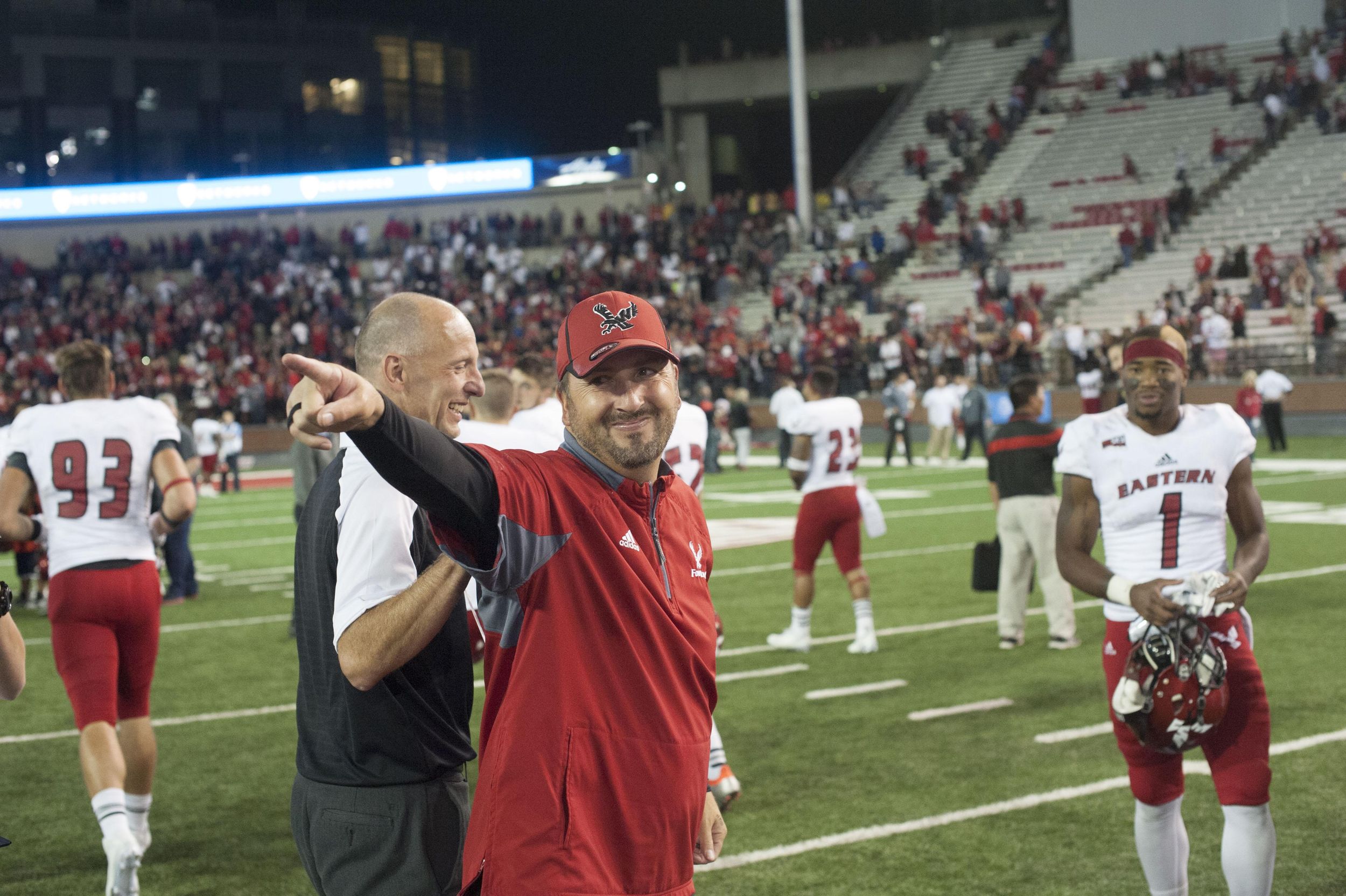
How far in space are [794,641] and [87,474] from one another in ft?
17.9

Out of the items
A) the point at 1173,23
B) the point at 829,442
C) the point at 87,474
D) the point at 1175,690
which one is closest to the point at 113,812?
the point at 87,474

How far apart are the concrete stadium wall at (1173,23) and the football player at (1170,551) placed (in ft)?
138

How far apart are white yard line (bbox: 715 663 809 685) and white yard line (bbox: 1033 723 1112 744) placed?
217cm

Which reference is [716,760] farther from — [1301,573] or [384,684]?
[1301,573]

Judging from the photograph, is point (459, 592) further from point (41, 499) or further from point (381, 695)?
point (41, 499)

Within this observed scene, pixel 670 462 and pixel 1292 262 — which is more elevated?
pixel 1292 262

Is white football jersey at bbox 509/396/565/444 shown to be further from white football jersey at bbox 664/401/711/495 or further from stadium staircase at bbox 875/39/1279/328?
stadium staircase at bbox 875/39/1279/328

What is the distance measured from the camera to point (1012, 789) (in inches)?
252

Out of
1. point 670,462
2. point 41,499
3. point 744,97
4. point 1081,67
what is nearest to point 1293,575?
point 670,462

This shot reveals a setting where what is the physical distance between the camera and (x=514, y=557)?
2441 mm

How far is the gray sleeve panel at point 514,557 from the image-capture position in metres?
2.41

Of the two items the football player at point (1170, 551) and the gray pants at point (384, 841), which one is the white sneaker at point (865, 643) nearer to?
the football player at point (1170, 551)

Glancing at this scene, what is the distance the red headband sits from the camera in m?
4.52

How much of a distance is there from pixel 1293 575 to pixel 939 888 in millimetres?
8067
